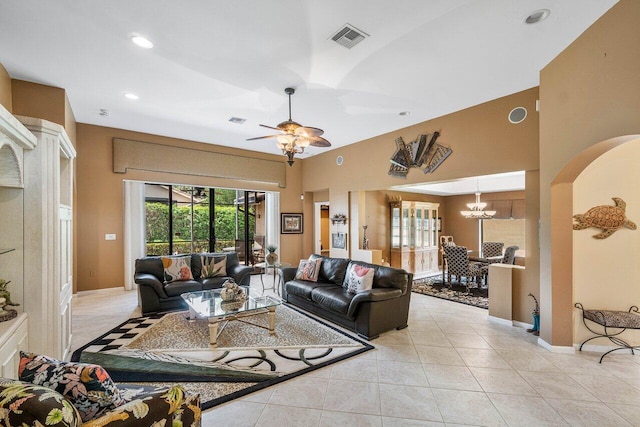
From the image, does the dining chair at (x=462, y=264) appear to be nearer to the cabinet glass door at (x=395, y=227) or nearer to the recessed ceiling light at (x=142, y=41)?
the cabinet glass door at (x=395, y=227)

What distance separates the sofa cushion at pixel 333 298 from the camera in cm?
392

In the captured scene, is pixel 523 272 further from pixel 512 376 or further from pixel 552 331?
pixel 512 376

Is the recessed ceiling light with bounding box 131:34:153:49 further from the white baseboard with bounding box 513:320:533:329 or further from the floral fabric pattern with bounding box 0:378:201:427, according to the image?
the white baseboard with bounding box 513:320:533:329

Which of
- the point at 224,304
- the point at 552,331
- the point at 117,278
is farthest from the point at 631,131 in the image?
the point at 117,278

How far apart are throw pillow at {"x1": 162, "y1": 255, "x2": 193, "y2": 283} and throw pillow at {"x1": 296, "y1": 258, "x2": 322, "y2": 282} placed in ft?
6.49

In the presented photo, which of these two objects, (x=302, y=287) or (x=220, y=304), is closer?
(x=220, y=304)

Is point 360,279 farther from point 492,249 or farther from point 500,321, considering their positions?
point 492,249

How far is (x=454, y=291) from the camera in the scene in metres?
6.31

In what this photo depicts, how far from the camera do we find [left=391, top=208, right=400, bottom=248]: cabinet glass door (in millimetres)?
7602

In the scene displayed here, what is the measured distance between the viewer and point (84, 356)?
3127mm

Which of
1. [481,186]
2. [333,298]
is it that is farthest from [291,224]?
[481,186]

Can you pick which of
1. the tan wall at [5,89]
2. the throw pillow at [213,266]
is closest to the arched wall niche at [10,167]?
the tan wall at [5,89]

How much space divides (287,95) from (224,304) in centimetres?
311

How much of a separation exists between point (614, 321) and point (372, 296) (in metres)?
2.60
